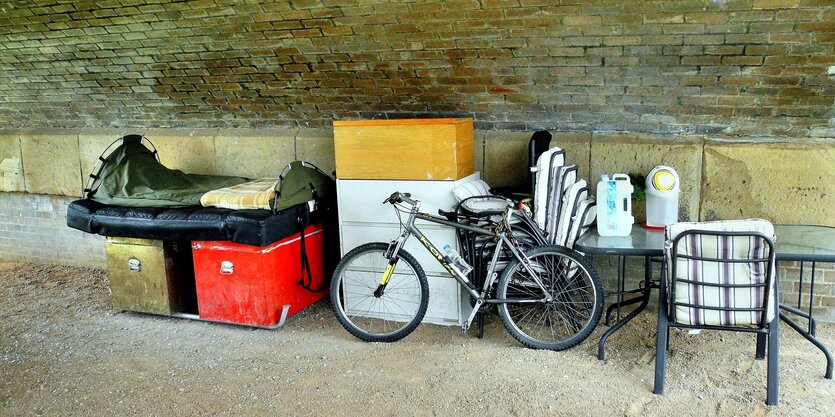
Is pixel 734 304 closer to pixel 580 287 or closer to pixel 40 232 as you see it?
pixel 580 287

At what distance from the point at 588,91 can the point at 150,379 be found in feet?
9.88

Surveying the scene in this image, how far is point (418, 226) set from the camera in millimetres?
4203

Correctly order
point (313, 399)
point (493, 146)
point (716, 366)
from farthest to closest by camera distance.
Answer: point (493, 146)
point (716, 366)
point (313, 399)

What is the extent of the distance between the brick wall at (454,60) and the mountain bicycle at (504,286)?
880mm

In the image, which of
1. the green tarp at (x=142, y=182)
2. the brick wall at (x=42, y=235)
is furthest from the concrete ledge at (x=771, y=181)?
the brick wall at (x=42, y=235)

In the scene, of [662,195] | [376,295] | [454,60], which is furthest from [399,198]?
[662,195]

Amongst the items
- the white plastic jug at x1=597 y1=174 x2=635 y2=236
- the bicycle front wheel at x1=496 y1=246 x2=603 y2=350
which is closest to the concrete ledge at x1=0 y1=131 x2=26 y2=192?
the bicycle front wheel at x1=496 y1=246 x2=603 y2=350

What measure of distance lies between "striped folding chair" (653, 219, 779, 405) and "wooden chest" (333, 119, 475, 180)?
141 centimetres

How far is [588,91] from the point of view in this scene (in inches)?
163

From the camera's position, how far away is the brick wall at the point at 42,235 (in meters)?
6.21

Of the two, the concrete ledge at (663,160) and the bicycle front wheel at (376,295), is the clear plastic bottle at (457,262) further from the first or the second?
the concrete ledge at (663,160)

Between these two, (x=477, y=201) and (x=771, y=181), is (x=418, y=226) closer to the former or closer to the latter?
(x=477, y=201)

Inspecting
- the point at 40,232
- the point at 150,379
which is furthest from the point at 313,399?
the point at 40,232

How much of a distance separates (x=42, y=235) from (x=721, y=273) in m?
5.91
